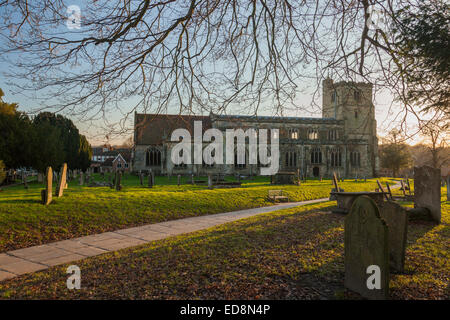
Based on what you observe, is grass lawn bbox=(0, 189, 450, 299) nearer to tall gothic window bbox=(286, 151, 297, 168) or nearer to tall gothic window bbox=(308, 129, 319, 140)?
tall gothic window bbox=(286, 151, 297, 168)

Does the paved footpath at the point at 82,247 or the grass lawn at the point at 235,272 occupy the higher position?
the grass lawn at the point at 235,272

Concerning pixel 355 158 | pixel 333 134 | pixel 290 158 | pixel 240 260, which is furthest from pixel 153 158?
pixel 240 260

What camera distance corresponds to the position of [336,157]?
4397 centimetres

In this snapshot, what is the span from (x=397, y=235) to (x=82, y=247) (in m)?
6.65

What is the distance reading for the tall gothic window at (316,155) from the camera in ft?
143

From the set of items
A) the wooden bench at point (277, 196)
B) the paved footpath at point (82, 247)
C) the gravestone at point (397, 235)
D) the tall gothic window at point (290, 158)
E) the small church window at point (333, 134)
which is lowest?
the paved footpath at point (82, 247)

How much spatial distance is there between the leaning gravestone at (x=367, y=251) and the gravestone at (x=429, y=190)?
668 cm

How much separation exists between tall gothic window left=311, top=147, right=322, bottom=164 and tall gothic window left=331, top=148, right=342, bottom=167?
1903 millimetres

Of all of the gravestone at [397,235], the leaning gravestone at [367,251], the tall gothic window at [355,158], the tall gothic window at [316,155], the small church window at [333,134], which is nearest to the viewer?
the leaning gravestone at [367,251]

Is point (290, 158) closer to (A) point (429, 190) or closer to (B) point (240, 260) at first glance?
(A) point (429, 190)

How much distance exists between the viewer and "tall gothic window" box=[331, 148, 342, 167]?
43.9m

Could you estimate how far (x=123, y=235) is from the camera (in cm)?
829

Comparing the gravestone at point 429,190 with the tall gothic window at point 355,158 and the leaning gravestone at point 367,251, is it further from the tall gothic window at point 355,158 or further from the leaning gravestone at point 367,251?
the tall gothic window at point 355,158

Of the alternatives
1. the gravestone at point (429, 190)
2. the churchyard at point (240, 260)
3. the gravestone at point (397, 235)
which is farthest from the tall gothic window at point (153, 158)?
the gravestone at point (397, 235)
